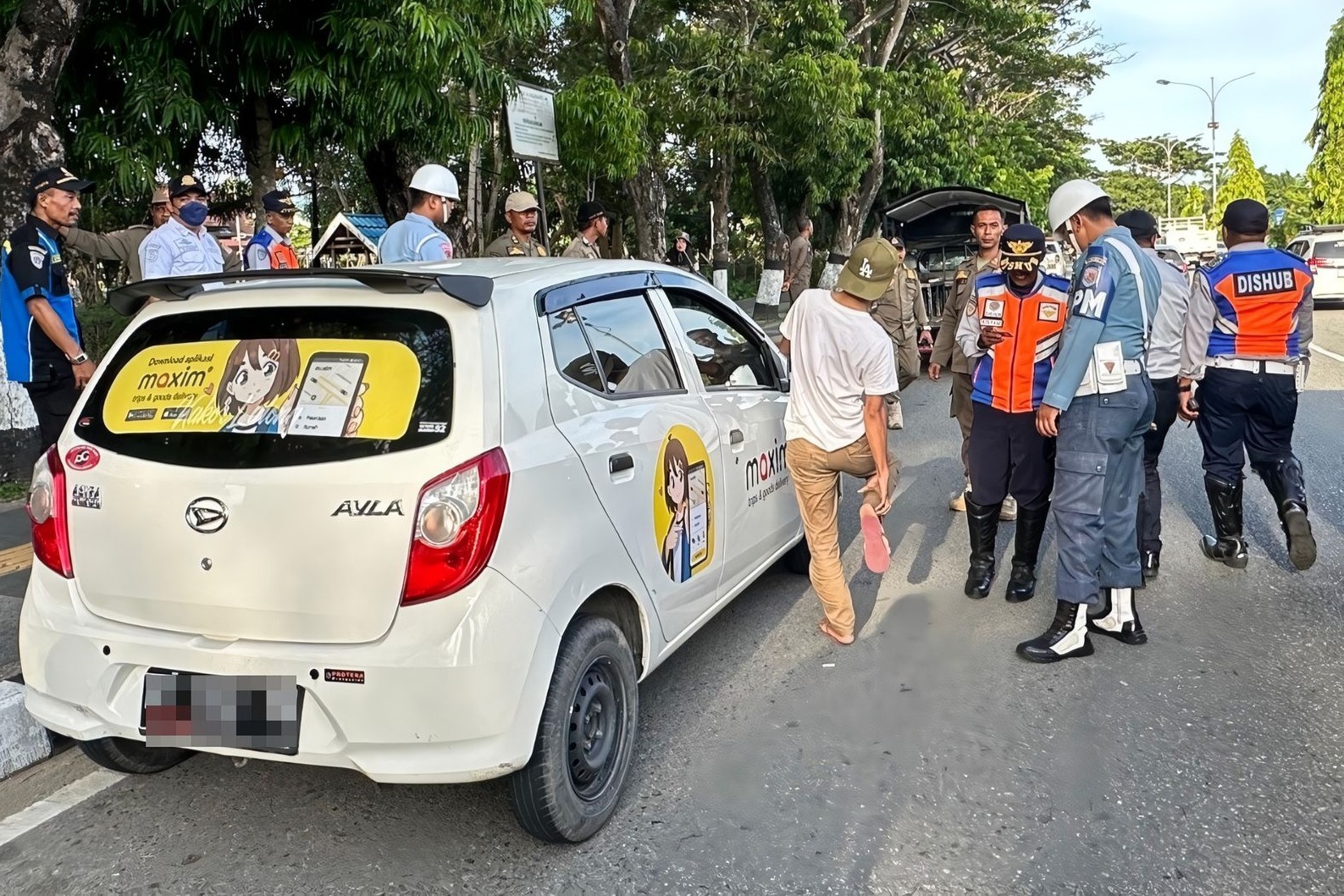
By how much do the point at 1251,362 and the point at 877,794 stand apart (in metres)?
3.40

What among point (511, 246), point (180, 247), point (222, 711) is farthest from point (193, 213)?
point (222, 711)

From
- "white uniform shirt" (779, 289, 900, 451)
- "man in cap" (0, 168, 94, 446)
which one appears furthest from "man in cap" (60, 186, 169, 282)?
"white uniform shirt" (779, 289, 900, 451)

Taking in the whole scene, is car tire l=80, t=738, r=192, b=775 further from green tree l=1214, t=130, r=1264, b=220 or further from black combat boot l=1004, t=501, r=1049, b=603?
green tree l=1214, t=130, r=1264, b=220

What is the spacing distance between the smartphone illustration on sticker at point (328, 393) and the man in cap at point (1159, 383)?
12.9ft

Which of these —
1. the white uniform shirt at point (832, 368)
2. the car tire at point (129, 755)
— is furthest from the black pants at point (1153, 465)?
the car tire at point (129, 755)

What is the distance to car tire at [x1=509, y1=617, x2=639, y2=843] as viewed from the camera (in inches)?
106

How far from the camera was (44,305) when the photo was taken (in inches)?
191

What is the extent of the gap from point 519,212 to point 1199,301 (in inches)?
168

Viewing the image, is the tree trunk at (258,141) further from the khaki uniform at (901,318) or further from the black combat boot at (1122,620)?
the black combat boot at (1122,620)

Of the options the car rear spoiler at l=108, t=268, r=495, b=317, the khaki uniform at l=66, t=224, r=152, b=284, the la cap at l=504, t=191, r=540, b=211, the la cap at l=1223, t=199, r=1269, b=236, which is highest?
the la cap at l=504, t=191, r=540, b=211

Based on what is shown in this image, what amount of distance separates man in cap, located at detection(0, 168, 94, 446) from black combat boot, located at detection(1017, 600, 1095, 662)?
15.4 feet

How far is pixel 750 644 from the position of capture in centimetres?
436

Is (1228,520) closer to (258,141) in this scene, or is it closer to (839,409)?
(839,409)

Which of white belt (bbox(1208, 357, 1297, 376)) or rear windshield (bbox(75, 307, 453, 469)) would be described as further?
white belt (bbox(1208, 357, 1297, 376))
